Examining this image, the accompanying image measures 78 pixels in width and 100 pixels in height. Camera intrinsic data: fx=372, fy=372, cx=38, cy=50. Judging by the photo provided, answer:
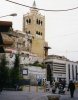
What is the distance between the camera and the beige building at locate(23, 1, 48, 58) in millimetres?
111812

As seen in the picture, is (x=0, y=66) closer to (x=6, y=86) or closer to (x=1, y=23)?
(x=6, y=86)

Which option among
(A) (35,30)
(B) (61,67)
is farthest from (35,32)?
(B) (61,67)

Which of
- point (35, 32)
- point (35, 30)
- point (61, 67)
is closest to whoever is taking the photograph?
point (35, 32)

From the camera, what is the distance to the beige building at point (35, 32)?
111812mm

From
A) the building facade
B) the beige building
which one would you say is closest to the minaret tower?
the beige building

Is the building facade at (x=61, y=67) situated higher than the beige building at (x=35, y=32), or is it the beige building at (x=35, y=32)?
the beige building at (x=35, y=32)

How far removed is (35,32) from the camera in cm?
11656

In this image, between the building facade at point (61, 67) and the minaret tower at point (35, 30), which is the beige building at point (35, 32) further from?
the building facade at point (61, 67)

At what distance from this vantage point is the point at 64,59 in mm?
151625

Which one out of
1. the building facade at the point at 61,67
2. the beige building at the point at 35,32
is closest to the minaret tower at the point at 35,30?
the beige building at the point at 35,32

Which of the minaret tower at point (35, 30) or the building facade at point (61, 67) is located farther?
the building facade at point (61, 67)

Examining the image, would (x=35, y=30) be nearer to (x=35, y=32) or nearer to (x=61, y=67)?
(x=35, y=32)

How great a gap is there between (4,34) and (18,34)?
92.8 metres

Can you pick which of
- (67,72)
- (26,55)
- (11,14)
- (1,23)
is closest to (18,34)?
(26,55)
